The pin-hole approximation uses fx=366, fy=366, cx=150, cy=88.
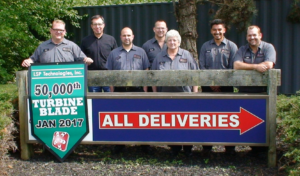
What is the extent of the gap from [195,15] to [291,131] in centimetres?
439

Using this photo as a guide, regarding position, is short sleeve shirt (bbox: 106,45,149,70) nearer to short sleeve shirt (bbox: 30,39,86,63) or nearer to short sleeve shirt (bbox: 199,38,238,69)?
short sleeve shirt (bbox: 30,39,86,63)

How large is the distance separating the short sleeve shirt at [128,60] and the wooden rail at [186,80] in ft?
2.06

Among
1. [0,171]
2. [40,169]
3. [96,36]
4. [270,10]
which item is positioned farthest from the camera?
[270,10]

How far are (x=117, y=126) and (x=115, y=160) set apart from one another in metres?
0.46

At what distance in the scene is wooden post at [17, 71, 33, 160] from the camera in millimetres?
4703

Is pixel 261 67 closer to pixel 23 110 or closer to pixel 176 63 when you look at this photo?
pixel 176 63

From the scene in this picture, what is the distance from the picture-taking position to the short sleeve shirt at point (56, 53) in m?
5.09

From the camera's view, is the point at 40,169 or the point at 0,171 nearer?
the point at 0,171

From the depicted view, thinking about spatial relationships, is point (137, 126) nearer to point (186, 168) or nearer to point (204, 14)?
point (186, 168)

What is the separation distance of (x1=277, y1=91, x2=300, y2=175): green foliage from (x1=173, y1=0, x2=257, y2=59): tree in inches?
139

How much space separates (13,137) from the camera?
185 inches

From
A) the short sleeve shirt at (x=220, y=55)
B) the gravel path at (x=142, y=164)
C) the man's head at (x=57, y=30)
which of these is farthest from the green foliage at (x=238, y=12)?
the man's head at (x=57, y=30)

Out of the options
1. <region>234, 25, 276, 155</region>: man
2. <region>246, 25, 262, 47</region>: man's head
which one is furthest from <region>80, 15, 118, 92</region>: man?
<region>246, 25, 262, 47</region>: man's head

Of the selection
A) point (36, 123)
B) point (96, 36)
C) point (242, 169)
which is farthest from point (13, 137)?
point (242, 169)
